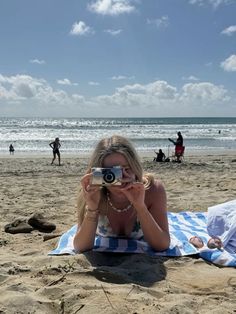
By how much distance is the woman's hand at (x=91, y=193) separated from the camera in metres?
2.99

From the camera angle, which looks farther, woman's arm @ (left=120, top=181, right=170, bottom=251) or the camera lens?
woman's arm @ (left=120, top=181, right=170, bottom=251)

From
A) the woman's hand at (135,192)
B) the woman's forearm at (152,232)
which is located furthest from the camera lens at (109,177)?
the woman's forearm at (152,232)

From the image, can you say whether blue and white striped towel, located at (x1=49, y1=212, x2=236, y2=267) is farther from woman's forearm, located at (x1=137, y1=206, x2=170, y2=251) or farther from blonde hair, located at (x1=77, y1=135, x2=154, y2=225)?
blonde hair, located at (x1=77, y1=135, x2=154, y2=225)

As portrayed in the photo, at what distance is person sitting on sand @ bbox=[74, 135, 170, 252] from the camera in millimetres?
2951

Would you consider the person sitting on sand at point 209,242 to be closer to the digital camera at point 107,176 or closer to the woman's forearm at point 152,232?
the woman's forearm at point 152,232

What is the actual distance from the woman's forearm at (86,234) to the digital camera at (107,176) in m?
0.37

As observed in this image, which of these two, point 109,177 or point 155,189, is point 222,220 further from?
point 109,177

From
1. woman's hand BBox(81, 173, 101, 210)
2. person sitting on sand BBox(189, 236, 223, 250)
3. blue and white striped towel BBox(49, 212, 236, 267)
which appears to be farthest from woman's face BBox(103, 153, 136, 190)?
person sitting on sand BBox(189, 236, 223, 250)

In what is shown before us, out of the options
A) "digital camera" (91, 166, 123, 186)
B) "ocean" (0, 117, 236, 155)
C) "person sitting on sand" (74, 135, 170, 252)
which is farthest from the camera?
"ocean" (0, 117, 236, 155)

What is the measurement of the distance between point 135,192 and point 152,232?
42 centimetres

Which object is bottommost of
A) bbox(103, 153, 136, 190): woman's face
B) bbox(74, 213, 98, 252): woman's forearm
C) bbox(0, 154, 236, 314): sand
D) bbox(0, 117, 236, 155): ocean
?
bbox(0, 117, 236, 155): ocean

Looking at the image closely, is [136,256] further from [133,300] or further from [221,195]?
[221,195]

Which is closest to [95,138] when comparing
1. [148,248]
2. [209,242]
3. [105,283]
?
[209,242]

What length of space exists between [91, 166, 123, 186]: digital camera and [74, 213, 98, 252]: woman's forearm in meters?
0.37
